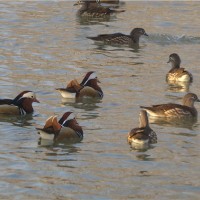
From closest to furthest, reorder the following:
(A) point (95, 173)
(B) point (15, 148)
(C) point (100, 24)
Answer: (A) point (95, 173), (B) point (15, 148), (C) point (100, 24)

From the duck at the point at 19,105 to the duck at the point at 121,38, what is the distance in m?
10.8

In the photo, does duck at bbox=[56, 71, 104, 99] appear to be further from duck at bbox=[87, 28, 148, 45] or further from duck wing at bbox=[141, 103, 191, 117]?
duck at bbox=[87, 28, 148, 45]

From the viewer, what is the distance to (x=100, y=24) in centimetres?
3734

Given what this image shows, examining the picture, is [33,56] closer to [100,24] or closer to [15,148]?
[100,24]

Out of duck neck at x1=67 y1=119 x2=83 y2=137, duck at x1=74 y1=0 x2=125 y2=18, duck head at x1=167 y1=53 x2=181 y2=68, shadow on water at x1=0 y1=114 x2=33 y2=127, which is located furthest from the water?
duck head at x1=167 y1=53 x2=181 y2=68

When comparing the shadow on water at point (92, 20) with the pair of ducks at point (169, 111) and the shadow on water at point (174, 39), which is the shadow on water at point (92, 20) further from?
the pair of ducks at point (169, 111)

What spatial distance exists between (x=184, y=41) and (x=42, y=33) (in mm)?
5116

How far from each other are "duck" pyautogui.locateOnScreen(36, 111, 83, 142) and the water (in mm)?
237

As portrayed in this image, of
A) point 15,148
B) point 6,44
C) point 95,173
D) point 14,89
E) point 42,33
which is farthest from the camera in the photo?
point 42,33

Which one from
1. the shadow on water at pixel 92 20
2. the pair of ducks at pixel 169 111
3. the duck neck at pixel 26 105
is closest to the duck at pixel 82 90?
the duck neck at pixel 26 105

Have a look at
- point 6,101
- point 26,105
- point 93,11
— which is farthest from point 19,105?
point 93,11

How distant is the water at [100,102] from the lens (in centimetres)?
1630

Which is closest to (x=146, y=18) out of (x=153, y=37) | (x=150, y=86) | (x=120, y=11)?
(x=120, y=11)

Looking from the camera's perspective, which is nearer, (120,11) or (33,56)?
(33,56)
